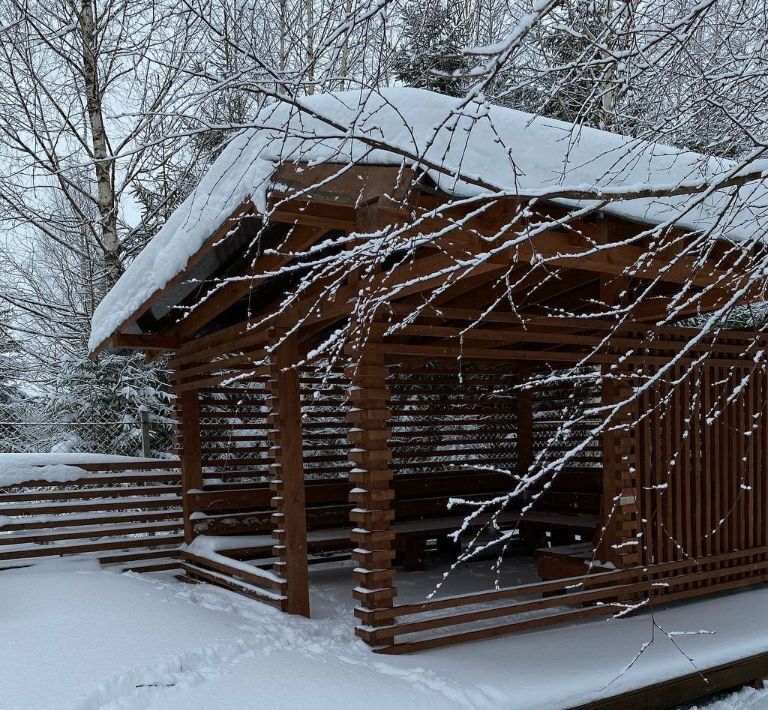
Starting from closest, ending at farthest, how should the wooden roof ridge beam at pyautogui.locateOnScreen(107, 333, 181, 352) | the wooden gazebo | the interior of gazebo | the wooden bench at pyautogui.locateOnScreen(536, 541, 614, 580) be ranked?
the interior of gazebo
the wooden gazebo
the wooden bench at pyautogui.locateOnScreen(536, 541, 614, 580)
the wooden roof ridge beam at pyautogui.locateOnScreen(107, 333, 181, 352)

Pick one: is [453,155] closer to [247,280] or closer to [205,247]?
[205,247]

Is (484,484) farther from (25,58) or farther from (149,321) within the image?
(25,58)

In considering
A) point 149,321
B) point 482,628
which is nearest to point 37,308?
point 149,321

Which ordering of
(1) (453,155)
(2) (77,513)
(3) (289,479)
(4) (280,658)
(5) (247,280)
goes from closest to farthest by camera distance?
(1) (453,155), (4) (280,658), (5) (247,280), (3) (289,479), (2) (77,513)

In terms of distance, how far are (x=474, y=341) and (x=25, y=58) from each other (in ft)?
28.6

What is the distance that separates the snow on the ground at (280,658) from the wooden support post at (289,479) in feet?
0.93

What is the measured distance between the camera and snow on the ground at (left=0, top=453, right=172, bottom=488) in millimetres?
7648

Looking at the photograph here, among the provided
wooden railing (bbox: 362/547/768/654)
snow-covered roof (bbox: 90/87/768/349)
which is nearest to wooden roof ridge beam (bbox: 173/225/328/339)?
snow-covered roof (bbox: 90/87/768/349)

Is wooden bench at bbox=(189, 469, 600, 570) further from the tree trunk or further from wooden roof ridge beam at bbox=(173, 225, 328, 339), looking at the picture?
the tree trunk

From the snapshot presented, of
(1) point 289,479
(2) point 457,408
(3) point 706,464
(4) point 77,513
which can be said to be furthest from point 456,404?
(4) point 77,513

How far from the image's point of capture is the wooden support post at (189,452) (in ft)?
25.7

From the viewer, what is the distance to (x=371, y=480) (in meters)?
4.88

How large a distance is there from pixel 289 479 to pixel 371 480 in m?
1.07

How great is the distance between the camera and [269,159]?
3908 millimetres
